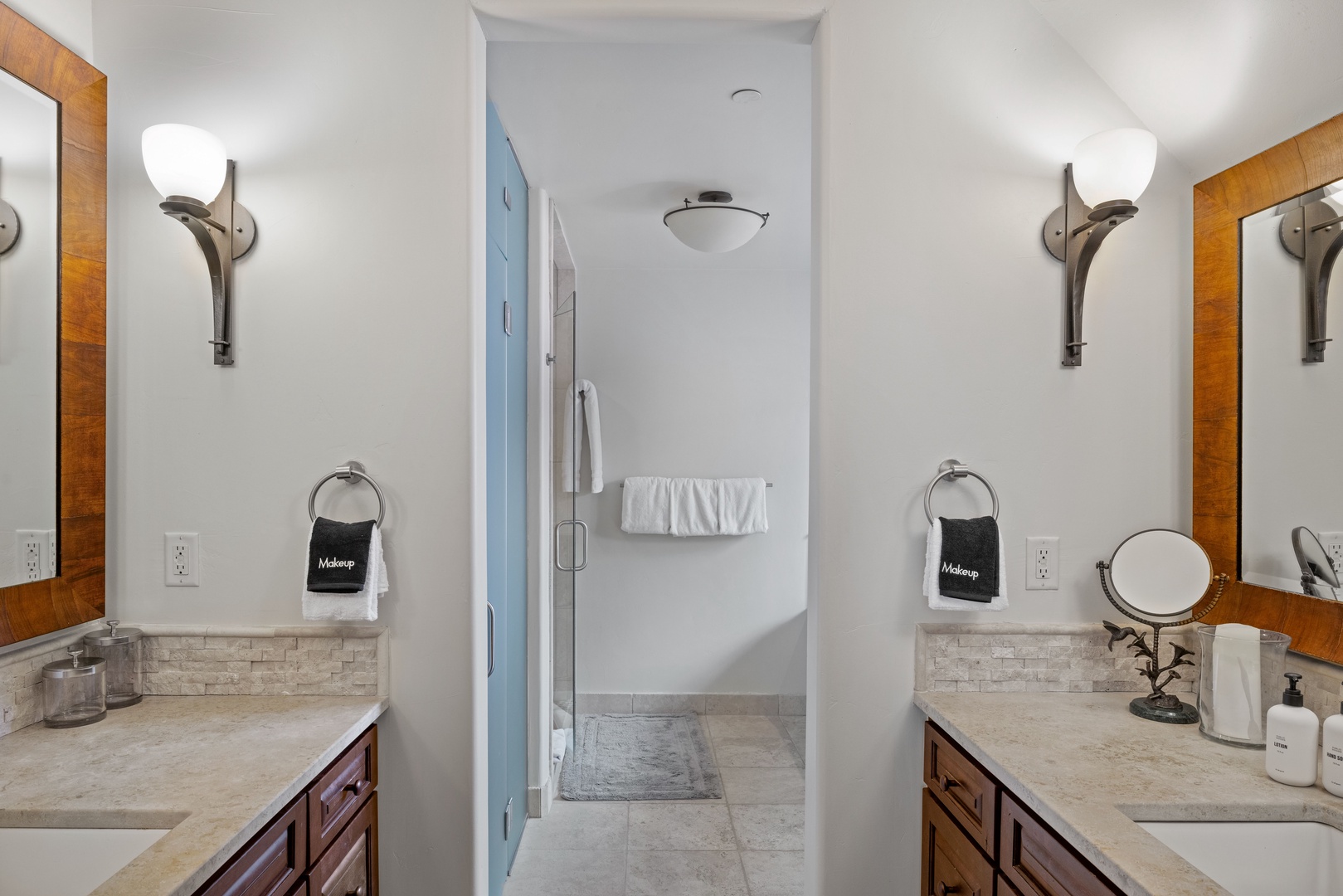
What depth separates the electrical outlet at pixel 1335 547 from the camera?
138cm

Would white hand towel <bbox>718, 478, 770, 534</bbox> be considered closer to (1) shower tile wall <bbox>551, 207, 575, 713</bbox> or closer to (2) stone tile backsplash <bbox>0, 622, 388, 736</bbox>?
(1) shower tile wall <bbox>551, 207, 575, 713</bbox>

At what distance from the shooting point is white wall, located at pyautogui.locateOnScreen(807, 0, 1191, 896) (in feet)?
5.49

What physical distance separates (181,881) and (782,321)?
370 centimetres

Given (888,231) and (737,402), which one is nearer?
(888,231)

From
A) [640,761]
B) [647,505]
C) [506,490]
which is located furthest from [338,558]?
[647,505]

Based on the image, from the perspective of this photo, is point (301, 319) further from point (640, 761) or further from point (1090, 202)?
point (640, 761)

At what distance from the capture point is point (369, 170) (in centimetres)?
166

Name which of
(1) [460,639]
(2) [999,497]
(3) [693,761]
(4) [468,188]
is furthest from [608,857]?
(4) [468,188]

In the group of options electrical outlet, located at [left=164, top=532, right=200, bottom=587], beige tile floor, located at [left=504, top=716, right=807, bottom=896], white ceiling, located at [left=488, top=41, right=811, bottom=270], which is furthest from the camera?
beige tile floor, located at [left=504, top=716, right=807, bottom=896]

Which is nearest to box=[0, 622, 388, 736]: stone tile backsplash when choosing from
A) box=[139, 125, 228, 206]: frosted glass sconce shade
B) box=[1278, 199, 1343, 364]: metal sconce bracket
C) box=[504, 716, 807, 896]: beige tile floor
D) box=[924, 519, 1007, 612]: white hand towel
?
box=[139, 125, 228, 206]: frosted glass sconce shade

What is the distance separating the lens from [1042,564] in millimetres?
1701

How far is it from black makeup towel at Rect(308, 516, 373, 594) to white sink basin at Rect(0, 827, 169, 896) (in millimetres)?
521

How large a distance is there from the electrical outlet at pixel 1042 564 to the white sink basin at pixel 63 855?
159 centimetres

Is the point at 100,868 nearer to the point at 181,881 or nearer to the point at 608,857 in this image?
the point at 181,881
